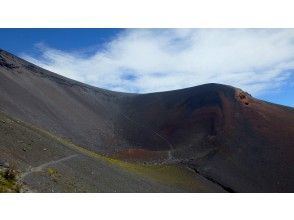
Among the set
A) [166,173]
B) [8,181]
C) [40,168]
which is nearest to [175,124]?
[166,173]

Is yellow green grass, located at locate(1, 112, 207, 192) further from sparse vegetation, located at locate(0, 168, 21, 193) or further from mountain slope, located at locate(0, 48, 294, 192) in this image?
sparse vegetation, located at locate(0, 168, 21, 193)

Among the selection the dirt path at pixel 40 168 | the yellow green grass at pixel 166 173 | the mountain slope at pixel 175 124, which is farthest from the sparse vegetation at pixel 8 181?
the mountain slope at pixel 175 124

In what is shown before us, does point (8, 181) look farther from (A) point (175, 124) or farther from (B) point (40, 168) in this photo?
(A) point (175, 124)

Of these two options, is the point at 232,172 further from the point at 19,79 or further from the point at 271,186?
the point at 19,79

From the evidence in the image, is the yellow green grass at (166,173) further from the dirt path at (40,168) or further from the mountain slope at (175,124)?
the dirt path at (40,168)

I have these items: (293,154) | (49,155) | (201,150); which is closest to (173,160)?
(201,150)

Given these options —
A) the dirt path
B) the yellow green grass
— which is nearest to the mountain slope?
the yellow green grass

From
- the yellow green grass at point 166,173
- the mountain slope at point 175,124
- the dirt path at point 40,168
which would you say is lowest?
the dirt path at point 40,168

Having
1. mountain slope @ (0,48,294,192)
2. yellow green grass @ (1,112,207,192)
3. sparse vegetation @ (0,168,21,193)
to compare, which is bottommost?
sparse vegetation @ (0,168,21,193)
